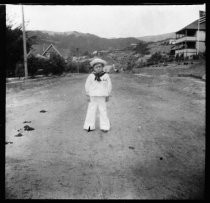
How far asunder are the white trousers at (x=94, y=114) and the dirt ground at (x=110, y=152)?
0.17m

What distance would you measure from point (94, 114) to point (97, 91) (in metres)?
0.54

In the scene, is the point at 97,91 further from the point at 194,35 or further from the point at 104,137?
the point at 194,35

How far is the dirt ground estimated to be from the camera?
3.61 meters

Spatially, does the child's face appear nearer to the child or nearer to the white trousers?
the child

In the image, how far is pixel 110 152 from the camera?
15.4 ft

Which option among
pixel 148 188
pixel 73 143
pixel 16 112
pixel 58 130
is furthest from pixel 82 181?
pixel 16 112

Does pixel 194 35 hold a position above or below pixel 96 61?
above

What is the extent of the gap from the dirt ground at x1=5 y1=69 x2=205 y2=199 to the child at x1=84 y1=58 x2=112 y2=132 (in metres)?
0.22

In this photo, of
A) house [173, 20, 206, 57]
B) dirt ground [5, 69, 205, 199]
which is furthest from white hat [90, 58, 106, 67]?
house [173, 20, 206, 57]

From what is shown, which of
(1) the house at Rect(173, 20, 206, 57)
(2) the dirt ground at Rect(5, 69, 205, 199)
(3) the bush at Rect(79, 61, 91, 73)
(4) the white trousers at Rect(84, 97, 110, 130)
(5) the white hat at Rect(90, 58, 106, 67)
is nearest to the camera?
(2) the dirt ground at Rect(5, 69, 205, 199)

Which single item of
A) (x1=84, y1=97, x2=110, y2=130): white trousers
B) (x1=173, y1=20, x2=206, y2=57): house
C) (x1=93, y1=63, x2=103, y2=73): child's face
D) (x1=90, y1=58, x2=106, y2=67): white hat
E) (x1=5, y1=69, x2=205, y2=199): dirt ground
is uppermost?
(x1=173, y1=20, x2=206, y2=57): house

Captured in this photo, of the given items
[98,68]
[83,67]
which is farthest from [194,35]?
[98,68]

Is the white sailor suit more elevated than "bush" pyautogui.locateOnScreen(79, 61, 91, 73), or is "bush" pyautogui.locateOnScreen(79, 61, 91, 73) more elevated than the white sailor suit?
"bush" pyautogui.locateOnScreen(79, 61, 91, 73)

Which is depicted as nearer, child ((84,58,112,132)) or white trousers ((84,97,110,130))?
child ((84,58,112,132))
